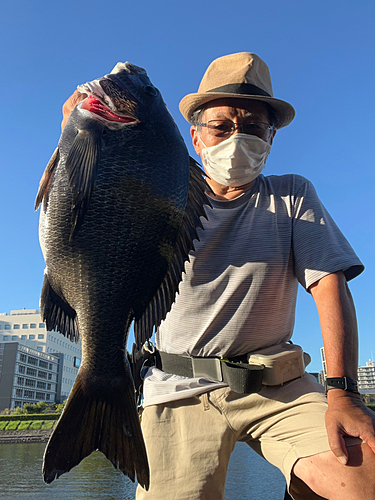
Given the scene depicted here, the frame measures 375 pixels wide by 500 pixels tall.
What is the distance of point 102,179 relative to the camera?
1462mm

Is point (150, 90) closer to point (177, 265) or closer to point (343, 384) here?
point (177, 265)

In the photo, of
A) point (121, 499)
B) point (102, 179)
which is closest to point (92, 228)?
point (102, 179)

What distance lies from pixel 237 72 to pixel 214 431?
219cm

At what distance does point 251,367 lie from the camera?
210cm

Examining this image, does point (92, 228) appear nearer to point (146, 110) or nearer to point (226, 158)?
point (146, 110)

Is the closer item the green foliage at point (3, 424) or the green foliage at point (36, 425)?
the green foliage at point (36, 425)

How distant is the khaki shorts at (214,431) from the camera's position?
6.88 ft

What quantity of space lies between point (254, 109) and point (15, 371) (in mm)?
81377

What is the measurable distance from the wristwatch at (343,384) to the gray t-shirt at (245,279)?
0.50m

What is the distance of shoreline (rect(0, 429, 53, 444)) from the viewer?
3132cm

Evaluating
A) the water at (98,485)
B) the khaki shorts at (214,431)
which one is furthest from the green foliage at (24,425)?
the khaki shorts at (214,431)

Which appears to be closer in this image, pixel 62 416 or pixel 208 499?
pixel 62 416

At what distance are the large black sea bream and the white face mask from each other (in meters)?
0.88

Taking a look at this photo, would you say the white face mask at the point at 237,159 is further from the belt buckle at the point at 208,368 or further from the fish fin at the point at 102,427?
the fish fin at the point at 102,427
